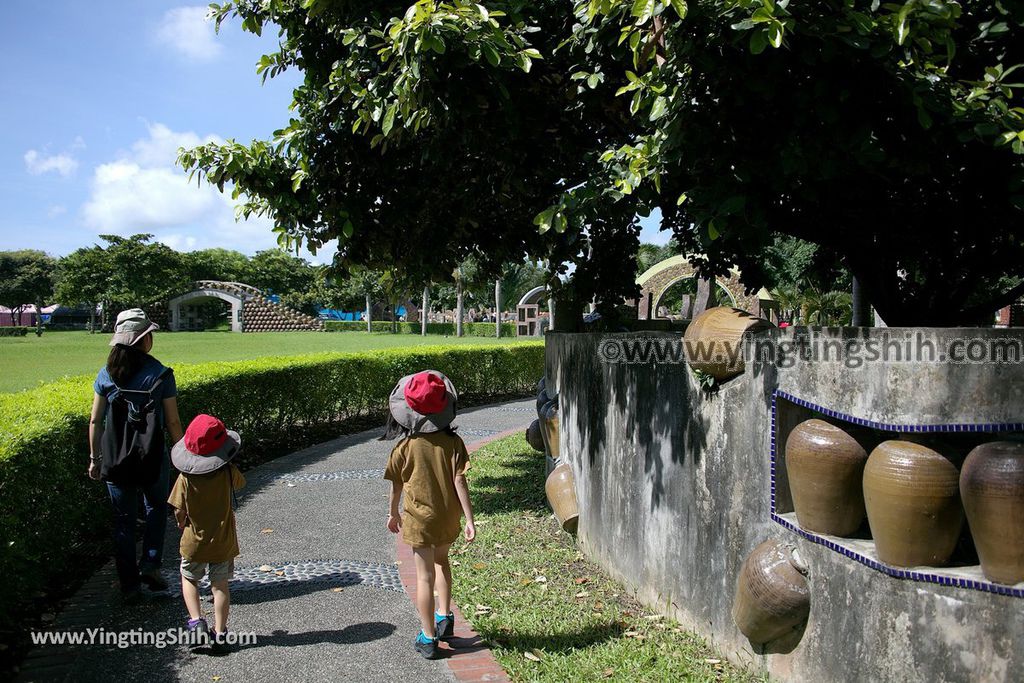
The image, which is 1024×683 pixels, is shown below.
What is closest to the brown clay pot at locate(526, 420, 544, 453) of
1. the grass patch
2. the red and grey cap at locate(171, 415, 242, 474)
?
the grass patch

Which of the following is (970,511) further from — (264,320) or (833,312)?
(264,320)

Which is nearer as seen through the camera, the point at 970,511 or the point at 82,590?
the point at 970,511

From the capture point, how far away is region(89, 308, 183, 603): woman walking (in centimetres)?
452

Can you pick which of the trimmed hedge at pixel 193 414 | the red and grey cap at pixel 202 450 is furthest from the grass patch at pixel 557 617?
the trimmed hedge at pixel 193 414

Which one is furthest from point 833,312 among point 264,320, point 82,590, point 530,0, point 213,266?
point 213,266

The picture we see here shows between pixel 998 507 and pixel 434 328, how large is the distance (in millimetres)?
66004

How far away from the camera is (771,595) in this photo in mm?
3293

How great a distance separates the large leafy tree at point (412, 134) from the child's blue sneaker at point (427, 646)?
243cm

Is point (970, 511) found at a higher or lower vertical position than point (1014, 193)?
lower

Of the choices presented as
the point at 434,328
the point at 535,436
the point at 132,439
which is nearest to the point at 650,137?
the point at 132,439

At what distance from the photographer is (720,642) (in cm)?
377

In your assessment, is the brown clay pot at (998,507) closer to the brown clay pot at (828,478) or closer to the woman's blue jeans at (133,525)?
the brown clay pot at (828,478)

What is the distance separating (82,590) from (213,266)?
8638cm

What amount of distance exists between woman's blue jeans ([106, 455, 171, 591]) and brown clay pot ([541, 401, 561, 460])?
3190mm
